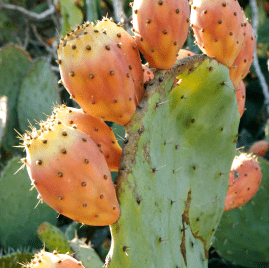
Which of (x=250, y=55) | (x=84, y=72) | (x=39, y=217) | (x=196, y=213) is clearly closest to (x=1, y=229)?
(x=39, y=217)

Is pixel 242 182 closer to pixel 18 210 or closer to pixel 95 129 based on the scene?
pixel 95 129

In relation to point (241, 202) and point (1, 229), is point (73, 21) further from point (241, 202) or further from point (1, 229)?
point (241, 202)

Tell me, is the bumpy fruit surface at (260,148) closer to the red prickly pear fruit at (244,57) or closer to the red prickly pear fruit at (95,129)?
the red prickly pear fruit at (244,57)

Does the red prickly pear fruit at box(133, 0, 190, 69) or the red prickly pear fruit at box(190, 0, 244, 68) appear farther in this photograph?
the red prickly pear fruit at box(190, 0, 244, 68)

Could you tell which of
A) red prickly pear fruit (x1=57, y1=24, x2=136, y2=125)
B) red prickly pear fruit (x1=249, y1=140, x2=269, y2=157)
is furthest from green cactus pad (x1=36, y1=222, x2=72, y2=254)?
red prickly pear fruit (x1=249, y1=140, x2=269, y2=157)

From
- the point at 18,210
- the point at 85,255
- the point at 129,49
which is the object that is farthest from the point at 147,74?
the point at 18,210

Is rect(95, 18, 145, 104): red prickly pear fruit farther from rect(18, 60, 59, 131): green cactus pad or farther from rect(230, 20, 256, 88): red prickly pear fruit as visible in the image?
rect(18, 60, 59, 131): green cactus pad
